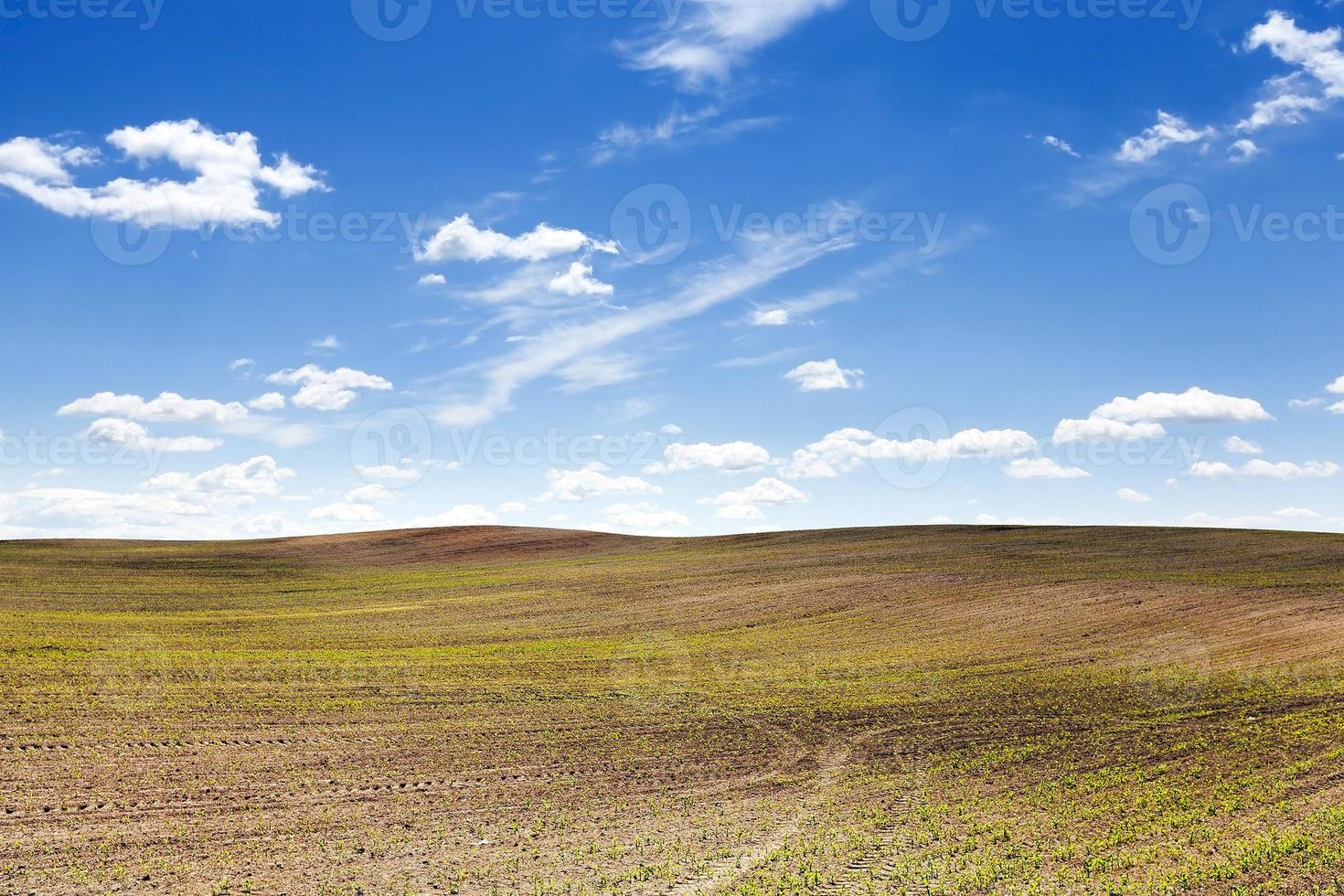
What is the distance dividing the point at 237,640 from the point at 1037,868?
102ft

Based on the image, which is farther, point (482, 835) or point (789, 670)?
point (789, 670)

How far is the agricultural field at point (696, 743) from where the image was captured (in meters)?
14.2

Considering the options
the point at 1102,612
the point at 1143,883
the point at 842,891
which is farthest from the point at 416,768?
the point at 1102,612

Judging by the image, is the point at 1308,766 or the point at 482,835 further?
the point at 1308,766

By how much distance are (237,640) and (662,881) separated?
28.0m

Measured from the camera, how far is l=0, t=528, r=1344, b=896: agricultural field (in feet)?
46.6

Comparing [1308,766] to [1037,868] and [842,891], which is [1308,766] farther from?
[842,891]

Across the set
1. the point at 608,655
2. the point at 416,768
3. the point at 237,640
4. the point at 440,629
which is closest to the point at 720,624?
the point at 608,655

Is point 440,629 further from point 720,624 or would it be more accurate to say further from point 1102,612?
point 1102,612

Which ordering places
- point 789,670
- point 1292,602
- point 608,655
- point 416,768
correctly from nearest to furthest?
1. point 416,768
2. point 789,670
3. point 608,655
4. point 1292,602

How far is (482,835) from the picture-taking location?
1566 cm

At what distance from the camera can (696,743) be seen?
21328 mm

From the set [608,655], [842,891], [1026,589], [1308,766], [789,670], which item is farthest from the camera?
[1026,589]

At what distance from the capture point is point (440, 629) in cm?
3916
